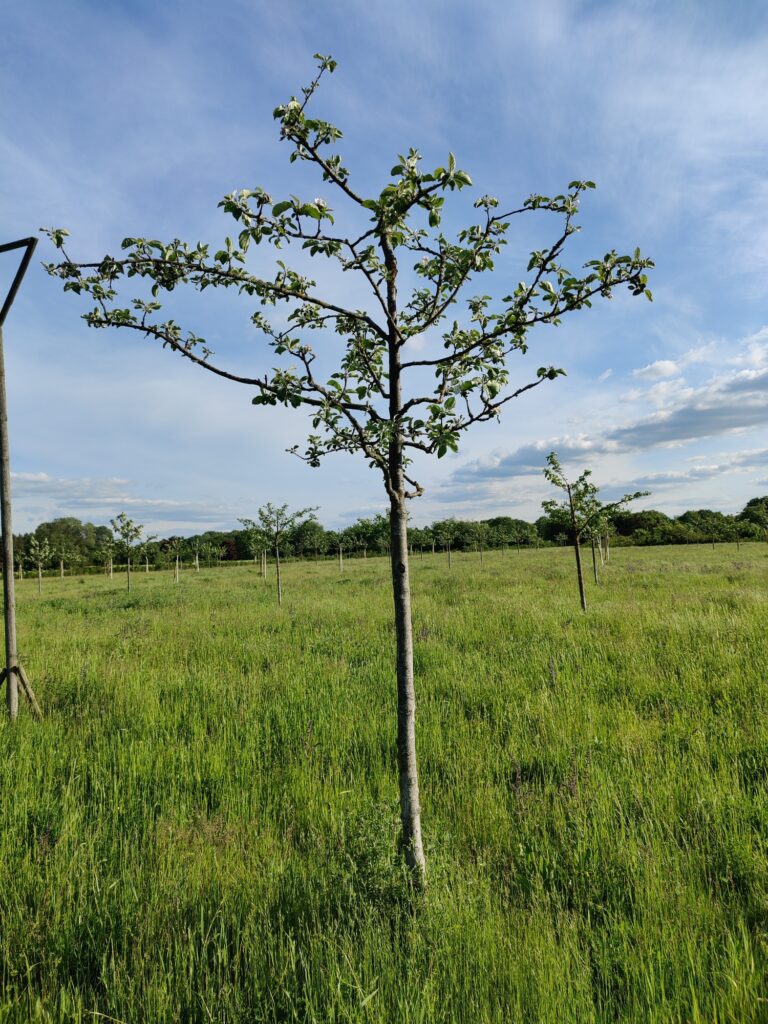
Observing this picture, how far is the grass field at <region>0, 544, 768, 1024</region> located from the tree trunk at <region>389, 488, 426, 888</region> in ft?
0.67

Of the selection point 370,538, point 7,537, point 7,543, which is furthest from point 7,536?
point 370,538

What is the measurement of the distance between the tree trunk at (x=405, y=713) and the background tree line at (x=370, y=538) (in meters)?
20.6

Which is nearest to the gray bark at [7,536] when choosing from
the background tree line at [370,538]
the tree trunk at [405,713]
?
the tree trunk at [405,713]

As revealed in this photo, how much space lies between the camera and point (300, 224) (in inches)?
99.1

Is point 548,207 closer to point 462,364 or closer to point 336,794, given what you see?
point 462,364

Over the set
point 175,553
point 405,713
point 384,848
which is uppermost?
point 175,553

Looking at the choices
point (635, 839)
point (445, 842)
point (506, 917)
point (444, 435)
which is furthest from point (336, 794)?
point (444, 435)

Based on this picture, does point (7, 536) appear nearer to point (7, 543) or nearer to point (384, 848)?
point (7, 543)

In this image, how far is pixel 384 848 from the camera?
9.26 ft

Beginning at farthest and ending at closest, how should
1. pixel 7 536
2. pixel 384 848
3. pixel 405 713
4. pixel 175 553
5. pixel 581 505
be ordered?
pixel 175 553, pixel 581 505, pixel 7 536, pixel 384 848, pixel 405 713

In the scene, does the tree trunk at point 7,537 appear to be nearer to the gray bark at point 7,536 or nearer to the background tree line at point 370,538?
the gray bark at point 7,536

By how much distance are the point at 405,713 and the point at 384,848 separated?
2.90 feet

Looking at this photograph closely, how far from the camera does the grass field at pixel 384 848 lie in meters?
2.13

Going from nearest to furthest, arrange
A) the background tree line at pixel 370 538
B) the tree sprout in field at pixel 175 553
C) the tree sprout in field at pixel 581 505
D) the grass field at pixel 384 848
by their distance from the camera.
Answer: the grass field at pixel 384 848, the tree sprout in field at pixel 581 505, the tree sprout in field at pixel 175 553, the background tree line at pixel 370 538
